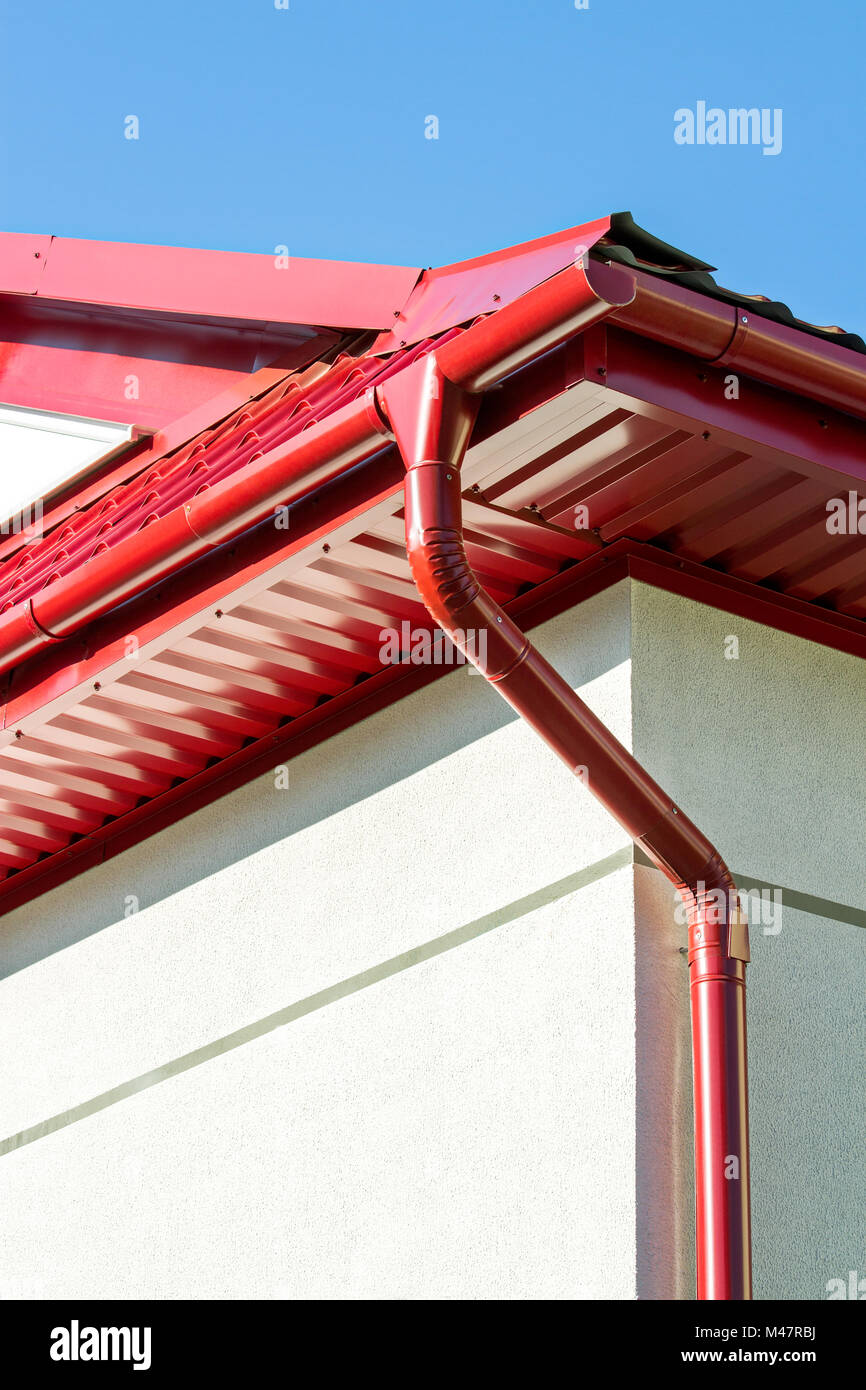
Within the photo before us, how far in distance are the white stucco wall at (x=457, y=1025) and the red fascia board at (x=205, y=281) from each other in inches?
50.3

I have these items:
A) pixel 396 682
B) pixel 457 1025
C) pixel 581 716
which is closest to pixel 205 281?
pixel 396 682

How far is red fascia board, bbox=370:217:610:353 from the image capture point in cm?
420

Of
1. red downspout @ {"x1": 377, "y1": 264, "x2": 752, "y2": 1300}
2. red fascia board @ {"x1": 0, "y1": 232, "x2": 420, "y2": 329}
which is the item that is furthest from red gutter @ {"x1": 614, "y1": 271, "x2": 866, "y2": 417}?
red fascia board @ {"x1": 0, "y1": 232, "x2": 420, "y2": 329}

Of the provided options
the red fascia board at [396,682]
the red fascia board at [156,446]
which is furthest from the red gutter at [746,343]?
the red fascia board at [156,446]

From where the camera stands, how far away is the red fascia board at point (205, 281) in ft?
18.2

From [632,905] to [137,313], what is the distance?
3.71 meters

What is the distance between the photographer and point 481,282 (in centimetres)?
461

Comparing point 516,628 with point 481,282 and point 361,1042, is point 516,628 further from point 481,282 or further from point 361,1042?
point 361,1042

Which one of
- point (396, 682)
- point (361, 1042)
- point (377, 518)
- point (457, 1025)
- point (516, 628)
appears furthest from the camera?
point (396, 682)

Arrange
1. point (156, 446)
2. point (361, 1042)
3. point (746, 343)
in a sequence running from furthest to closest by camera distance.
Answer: point (156, 446) < point (361, 1042) < point (746, 343)

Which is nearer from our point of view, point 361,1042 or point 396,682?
point 361,1042

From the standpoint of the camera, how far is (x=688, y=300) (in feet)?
13.6

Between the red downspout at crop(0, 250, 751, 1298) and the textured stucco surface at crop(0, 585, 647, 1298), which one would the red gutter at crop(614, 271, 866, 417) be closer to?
the red downspout at crop(0, 250, 751, 1298)

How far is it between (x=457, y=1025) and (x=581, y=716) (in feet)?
3.77
